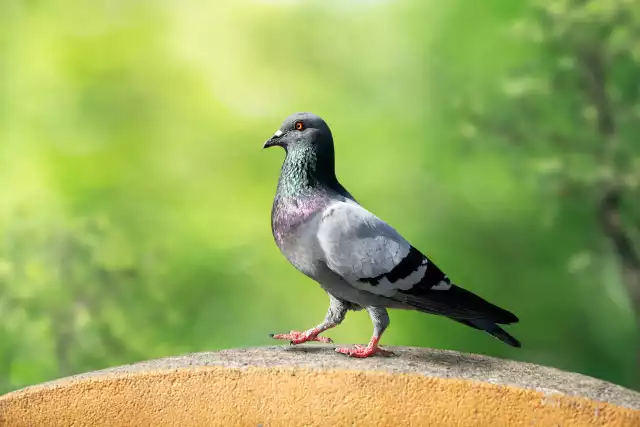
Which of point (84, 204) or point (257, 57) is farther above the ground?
point (257, 57)

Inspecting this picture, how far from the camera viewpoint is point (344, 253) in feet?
8.98

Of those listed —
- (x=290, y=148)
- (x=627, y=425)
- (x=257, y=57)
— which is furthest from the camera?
(x=257, y=57)

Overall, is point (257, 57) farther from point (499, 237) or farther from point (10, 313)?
point (10, 313)

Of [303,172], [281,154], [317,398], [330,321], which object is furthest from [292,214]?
[281,154]

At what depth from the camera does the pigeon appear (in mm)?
2756

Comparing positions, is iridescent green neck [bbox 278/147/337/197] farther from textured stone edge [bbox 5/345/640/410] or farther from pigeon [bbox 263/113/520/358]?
textured stone edge [bbox 5/345/640/410]

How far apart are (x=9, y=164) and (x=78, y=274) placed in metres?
0.77

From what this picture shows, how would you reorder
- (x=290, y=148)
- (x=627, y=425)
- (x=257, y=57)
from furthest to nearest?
(x=257, y=57)
(x=290, y=148)
(x=627, y=425)

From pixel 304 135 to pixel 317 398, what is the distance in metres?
0.98

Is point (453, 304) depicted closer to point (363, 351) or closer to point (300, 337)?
point (363, 351)

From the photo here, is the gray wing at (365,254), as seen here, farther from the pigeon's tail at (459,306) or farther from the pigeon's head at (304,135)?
the pigeon's head at (304,135)

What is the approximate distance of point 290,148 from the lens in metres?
2.93

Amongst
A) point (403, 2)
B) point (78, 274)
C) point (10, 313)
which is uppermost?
point (403, 2)

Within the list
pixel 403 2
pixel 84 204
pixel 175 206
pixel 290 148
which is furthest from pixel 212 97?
pixel 290 148
